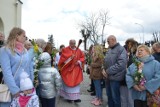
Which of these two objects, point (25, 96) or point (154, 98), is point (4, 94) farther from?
point (154, 98)

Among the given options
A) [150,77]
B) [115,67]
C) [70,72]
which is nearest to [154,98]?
[150,77]

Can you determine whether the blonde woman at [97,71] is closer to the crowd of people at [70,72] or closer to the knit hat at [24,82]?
the crowd of people at [70,72]

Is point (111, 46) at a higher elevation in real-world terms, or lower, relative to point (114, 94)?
higher

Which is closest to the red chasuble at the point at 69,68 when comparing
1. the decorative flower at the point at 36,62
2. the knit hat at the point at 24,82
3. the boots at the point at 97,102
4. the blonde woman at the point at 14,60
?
the boots at the point at 97,102

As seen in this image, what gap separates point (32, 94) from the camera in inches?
210

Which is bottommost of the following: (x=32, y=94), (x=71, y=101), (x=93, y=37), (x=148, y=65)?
(x=71, y=101)

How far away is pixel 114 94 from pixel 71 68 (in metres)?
2.17

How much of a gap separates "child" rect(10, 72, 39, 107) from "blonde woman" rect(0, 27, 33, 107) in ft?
0.26

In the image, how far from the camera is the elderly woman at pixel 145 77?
6.25 m

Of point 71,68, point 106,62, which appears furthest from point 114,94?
point 71,68

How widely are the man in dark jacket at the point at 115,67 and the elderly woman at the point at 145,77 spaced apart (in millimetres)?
1099

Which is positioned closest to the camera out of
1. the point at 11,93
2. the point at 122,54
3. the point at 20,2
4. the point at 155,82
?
the point at 11,93

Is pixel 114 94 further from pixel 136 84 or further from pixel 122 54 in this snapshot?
pixel 136 84

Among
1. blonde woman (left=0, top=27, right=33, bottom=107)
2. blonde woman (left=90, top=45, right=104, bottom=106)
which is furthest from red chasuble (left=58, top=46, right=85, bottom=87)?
blonde woman (left=0, top=27, right=33, bottom=107)
